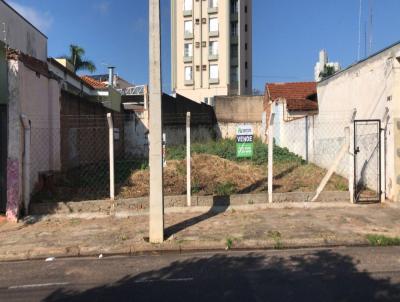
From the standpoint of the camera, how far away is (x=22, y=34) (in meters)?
21.4

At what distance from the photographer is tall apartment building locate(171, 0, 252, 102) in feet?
207

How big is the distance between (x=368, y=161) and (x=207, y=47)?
53696mm

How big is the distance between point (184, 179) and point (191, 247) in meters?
5.81

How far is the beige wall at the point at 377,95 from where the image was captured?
35.0ft

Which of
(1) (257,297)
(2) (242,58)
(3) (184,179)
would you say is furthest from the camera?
(2) (242,58)

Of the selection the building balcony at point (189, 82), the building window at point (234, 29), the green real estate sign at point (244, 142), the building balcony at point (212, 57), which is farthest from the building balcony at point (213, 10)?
the green real estate sign at point (244, 142)

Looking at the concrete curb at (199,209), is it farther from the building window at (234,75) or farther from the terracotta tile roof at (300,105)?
the building window at (234,75)

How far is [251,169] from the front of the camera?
15008mm

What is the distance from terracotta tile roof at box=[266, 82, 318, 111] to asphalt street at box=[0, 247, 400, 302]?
50.6 ft

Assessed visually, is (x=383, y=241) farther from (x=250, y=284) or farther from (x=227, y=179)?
(x=227, y=179)

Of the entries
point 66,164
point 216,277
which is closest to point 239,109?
point 66,164

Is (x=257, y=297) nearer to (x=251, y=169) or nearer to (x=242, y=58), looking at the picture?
(x=251, y=169)

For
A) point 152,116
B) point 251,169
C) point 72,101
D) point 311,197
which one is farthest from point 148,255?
point 72,101

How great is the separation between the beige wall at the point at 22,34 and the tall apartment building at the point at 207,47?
129 ft
